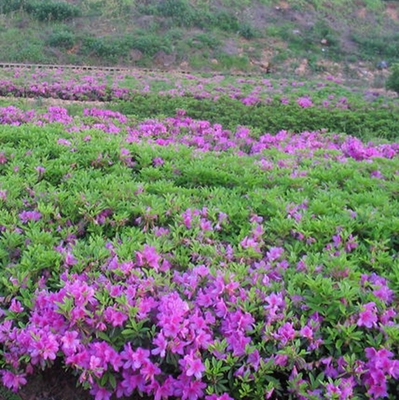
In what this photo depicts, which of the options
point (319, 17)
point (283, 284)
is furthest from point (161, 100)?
point (319, 17)

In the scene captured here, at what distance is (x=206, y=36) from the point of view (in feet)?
77.1

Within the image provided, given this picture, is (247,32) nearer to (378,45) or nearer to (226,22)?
(226,22)

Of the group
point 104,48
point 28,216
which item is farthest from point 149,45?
point 28,216

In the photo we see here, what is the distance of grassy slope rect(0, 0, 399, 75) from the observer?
21406mm

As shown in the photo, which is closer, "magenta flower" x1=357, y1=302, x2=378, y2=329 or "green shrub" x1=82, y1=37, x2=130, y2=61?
"magenta flower" x1=357, y1=302, x2=378, y2=329

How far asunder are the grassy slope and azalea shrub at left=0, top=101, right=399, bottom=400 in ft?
59.0

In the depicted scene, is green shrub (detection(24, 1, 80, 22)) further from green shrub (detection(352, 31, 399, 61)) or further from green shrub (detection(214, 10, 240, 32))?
green shrub (detection(352, 31, 399, 61))

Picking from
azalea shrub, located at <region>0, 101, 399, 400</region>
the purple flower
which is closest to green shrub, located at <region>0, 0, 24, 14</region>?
azalea shrub, located at <region>0, 101, 399, 400</region>

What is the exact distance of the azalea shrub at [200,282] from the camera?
224 cm

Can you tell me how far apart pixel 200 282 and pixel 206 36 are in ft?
73.1

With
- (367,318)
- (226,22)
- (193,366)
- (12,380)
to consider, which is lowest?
(226,22)

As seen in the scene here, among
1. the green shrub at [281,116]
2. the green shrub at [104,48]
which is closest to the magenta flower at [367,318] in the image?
the green shrub at [281,116]

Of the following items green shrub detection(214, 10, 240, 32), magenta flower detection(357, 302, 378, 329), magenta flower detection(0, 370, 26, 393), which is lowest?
green shrub detection(214, 10, 240, 32)

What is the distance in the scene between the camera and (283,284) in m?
2.64
